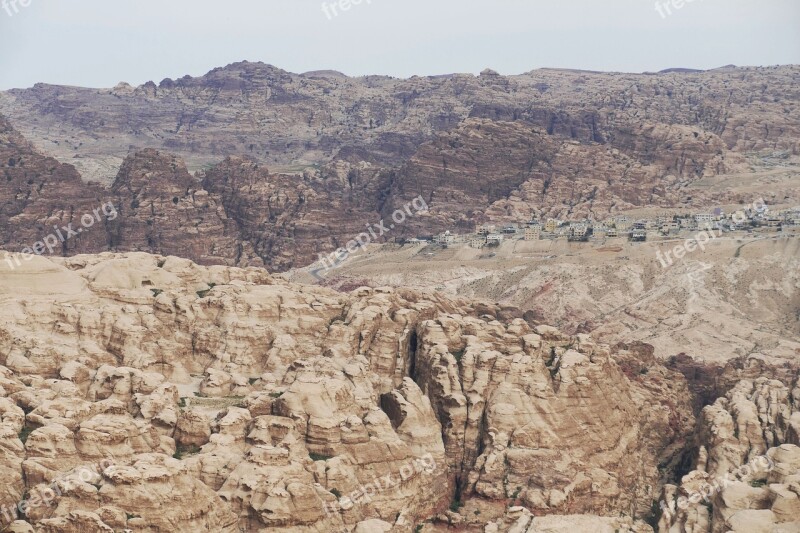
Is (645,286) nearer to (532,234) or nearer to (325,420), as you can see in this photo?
(532,234)

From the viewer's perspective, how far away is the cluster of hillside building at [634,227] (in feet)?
416

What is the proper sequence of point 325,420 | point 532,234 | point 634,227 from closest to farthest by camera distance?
point 325,420
point 634,227
point 532,234

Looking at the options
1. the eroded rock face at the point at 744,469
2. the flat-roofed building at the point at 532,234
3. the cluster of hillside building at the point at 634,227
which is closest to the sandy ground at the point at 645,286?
the flat-roofed building at the point at 532,234

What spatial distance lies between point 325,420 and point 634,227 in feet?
321

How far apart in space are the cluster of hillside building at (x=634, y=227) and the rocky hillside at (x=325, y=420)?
65829 millimetres

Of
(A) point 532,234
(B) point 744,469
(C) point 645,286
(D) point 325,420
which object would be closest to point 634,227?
(A) point 532,234

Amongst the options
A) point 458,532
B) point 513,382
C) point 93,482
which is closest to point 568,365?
point 513,382

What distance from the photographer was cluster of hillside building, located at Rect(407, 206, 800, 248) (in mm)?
126750

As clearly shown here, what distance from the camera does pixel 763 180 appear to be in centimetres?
17475

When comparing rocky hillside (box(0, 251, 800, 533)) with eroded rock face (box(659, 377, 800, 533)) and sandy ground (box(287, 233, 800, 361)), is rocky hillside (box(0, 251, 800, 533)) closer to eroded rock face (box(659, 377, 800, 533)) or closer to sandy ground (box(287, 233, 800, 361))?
eroded rock face (box(659, 377, 800, 533))

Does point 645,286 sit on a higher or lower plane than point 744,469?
lower

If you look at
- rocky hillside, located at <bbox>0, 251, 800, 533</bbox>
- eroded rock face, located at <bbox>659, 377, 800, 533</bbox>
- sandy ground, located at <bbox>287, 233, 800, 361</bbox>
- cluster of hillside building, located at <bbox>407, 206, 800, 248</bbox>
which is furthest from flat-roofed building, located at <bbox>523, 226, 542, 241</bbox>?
eroded rock face, located at <bbox>659, 377, 800, 533</bbox>

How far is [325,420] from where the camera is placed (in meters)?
44.2

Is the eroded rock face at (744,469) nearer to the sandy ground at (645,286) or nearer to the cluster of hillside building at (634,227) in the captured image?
the sandy ground at (645,286)
